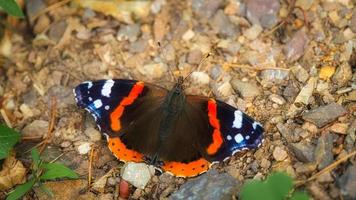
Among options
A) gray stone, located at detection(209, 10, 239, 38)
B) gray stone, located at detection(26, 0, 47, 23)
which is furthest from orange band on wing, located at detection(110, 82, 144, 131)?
gray stone, located at detection(26, 0, 47, 23)

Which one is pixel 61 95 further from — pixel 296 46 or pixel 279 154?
pixel 296 46

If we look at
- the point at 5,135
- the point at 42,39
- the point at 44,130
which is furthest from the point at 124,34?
the point at 5,135

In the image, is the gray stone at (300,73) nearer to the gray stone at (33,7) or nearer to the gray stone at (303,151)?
the gray stone at (303,151)

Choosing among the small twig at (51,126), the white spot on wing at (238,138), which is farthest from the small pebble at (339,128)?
the small twig at (51,126)

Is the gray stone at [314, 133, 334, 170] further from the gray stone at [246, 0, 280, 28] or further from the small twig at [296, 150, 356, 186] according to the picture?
the gray stone at [246, 0, 280, 28]

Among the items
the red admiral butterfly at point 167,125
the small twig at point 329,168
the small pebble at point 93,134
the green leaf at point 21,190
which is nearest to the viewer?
the small twig at point 329,168

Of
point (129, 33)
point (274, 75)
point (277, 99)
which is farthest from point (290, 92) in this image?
point (129, 33)

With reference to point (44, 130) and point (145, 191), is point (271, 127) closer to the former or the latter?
point (145, 191)
